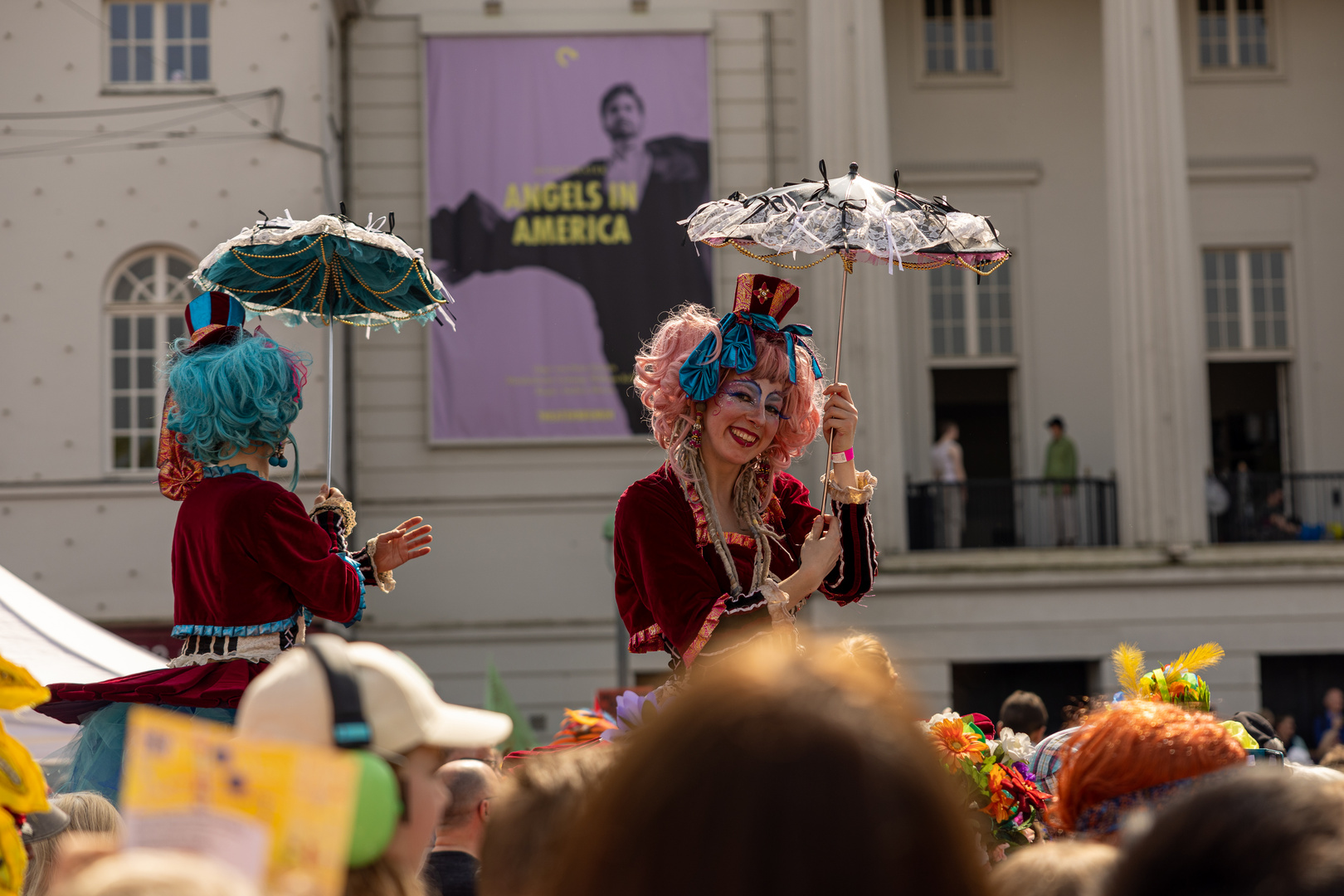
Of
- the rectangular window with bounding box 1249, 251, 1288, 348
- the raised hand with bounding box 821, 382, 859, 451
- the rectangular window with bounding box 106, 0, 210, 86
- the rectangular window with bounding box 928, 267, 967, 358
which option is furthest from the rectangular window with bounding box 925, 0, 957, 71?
the raised hand with bounding box 821, 382, 859, 451

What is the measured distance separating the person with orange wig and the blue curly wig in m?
2.39

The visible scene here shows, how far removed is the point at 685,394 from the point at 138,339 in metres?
12.8

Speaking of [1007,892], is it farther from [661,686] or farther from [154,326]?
[154,326]

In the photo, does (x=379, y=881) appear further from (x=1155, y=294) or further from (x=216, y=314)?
(x=1155, y=294)

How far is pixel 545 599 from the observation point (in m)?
16.8

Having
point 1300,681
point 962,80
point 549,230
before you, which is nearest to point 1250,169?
point 962,80

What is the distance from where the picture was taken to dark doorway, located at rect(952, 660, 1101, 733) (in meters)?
16.8

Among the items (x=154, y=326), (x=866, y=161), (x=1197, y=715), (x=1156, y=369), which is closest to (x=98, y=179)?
(x=154, y=326)

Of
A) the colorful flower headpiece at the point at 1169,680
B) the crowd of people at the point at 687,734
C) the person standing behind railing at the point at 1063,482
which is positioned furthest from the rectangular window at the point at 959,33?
the colorful flower headpiece at the point at 1169,680

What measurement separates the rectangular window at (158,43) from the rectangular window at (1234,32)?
12635 millimetres

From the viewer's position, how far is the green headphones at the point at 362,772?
1702 mm

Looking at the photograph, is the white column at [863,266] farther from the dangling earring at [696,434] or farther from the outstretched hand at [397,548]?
the dangling earring at [696,434]

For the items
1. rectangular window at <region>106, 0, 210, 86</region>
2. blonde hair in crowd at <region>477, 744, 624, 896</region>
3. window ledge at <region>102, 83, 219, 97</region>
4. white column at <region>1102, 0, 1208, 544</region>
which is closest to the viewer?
blonde hair in crowd at <region>477, 744, 624, 896</region>

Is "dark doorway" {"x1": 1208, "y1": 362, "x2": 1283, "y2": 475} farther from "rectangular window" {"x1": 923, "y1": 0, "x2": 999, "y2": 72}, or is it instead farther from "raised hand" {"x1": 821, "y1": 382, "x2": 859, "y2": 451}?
"raised hand" {"x1": 821, "y1": 382, "x2": 859, "y2": 451}
